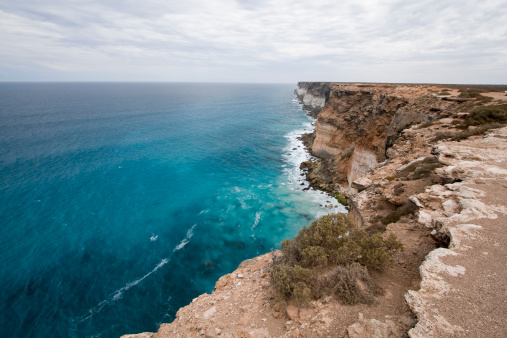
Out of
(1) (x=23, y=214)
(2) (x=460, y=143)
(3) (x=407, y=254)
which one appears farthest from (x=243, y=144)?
(3) (x=407, y=254)

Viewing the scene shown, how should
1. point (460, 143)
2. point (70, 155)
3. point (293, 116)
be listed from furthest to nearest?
point (293, 116) < point (70, 155) < point (460, 143)

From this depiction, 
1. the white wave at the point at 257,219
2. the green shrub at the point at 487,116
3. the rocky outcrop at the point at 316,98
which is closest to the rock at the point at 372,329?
the green shrub at the point at 487,116

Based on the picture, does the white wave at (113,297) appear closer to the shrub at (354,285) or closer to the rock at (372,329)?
the shrub at (354,285)

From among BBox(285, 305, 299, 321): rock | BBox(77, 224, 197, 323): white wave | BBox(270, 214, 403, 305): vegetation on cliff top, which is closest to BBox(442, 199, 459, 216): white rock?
BBox(270, 214, 403, 305): vegetation on cliff top

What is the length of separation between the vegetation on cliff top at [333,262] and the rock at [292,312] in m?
0.20

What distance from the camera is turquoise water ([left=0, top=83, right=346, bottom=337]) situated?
61.6 ft

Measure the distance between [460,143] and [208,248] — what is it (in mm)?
22791

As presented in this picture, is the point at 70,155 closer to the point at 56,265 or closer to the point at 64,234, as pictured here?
the point at 64,234

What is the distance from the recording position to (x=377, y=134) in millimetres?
31594

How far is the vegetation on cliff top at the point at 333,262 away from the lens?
6919 millimetres

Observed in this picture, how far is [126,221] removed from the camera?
2802 cm

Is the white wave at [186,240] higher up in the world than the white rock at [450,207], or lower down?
lower down

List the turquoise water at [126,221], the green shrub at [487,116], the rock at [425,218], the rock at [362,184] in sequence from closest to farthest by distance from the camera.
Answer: the rock at [425,218]
the rock at [362,184]
the green shrub at [487,116]
the turquoise water at [126,221]

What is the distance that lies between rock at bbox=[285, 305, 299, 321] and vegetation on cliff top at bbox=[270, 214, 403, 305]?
0.20 meters
